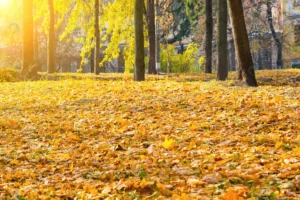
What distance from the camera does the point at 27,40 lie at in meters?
20.8

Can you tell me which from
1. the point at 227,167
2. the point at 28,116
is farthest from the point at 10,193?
the point at 28,116

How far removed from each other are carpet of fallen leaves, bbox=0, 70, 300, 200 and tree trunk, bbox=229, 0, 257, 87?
805 millimetres

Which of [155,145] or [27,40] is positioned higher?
[27,40]

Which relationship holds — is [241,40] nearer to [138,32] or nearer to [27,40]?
[138,32]

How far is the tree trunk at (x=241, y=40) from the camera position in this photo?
41.3 feet

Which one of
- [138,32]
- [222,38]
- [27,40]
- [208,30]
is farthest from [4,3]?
[222,38]

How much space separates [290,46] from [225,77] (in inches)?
912

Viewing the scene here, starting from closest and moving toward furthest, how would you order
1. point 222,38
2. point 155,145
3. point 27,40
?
1. point 155,145
2. point 222,38
3. point 27,40

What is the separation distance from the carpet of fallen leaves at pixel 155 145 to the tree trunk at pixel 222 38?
379cm

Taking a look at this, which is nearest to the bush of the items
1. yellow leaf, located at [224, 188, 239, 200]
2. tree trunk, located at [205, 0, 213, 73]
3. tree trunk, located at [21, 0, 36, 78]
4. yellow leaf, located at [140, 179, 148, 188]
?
tree trunk, located at [21, 0, 36, 78]

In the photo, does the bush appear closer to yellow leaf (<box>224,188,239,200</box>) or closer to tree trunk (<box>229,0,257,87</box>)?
tree trunk (<box>229,0,257,87</box>)

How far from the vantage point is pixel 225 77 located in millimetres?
15969

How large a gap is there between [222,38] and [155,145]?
9763 millimetres

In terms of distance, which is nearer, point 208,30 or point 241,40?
point 241,40
